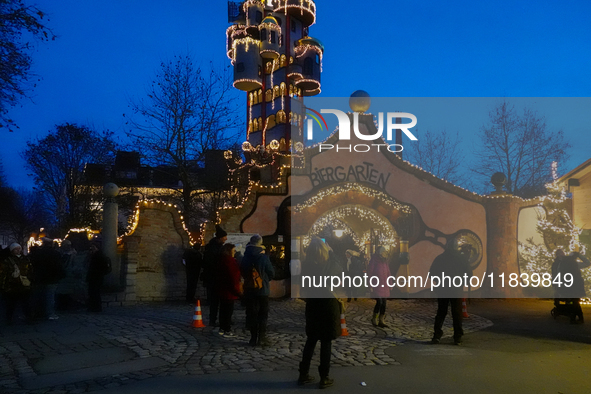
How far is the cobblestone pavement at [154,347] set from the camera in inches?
263

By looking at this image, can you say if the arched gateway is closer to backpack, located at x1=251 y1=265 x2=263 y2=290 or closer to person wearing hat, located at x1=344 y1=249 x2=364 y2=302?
person wearing hat, located at x1=344 y1=249 x2=364 y2=302

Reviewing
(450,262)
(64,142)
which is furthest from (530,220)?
(64,142)

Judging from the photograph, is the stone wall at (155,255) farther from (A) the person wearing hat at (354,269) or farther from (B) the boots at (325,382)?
(B) the boots at (325,382)

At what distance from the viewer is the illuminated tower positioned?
4716 centimetres

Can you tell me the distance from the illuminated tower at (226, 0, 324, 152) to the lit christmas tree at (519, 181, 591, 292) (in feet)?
97.2

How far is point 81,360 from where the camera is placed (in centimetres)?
740

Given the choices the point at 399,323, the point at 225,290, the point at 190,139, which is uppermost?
the point at 190,139

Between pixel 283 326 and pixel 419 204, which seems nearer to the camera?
pixel 283 326

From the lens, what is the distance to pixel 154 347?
8.32 meters

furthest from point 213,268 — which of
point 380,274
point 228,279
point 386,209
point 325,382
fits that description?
point 386,209

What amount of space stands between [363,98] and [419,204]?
166 inches

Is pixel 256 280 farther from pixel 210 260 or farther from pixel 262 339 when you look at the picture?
pixel 210 260

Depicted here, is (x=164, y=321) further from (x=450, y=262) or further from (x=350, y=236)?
(x=350, y=236)

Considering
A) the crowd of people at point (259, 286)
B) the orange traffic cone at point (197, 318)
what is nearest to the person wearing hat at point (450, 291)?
the crowd of people at point (259, 286)
